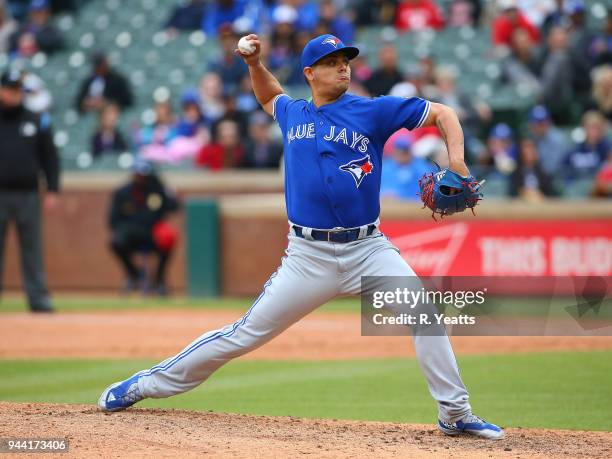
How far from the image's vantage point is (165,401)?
7641 millimetres

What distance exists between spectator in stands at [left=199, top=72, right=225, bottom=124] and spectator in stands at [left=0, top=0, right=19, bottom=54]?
545cm

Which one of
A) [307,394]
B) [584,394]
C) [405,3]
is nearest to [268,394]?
[307,394]

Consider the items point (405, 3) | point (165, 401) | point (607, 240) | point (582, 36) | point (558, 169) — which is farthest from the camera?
point (405, 3)

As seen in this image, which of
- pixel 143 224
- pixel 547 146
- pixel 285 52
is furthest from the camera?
pixel 285 52

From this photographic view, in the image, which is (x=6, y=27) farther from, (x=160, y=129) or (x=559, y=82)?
(x=559, y=82)

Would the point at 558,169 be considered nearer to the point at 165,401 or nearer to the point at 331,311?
the point at 331,311

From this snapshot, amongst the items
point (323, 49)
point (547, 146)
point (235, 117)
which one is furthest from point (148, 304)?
point (323, 49)

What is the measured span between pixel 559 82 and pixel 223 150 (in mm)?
4851

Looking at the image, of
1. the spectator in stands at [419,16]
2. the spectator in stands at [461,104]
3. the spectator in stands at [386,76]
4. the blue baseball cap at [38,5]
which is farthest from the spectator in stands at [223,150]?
the blue baseball cap at [38,5]

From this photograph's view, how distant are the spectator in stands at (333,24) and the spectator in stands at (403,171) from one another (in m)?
3.38

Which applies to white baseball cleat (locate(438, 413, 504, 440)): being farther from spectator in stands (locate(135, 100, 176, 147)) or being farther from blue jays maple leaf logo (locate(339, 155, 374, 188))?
spectator in stands (locate(135, 100, 176, 147))

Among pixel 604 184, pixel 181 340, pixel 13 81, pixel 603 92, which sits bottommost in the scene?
pixel 181 340

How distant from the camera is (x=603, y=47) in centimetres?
1580

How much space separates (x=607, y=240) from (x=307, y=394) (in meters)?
6.10
